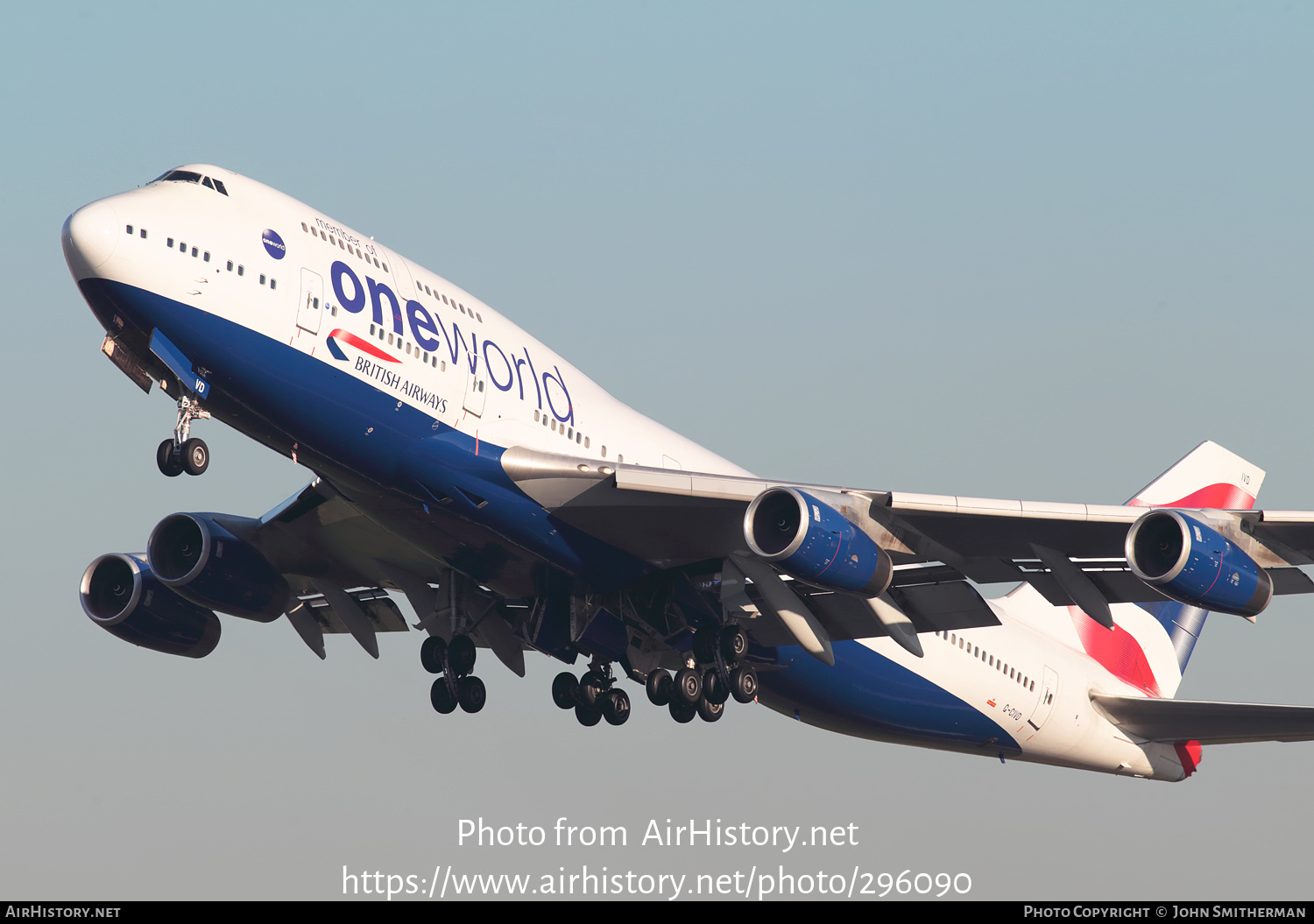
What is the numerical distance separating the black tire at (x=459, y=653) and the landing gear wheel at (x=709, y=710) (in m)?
4.69

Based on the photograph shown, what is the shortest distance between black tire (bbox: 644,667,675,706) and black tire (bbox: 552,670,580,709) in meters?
2.20

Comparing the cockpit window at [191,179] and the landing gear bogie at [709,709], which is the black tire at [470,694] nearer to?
the landing gear bogie at [709,709]

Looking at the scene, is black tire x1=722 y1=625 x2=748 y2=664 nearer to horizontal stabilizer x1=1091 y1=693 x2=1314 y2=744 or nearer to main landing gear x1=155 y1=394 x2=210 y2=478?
main landing gear x1=155 y1=394 x2=210 y2=478

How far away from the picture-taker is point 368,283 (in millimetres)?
25031

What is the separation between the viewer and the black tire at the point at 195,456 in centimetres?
2350

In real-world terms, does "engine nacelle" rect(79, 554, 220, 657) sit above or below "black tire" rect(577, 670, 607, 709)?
above

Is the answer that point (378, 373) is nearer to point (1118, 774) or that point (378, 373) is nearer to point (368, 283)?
point (368, 283)

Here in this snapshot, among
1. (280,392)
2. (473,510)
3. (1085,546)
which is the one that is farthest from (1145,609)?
(280,392)

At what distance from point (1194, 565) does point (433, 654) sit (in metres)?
14.5

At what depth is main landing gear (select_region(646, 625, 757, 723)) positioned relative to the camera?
94.7 feet

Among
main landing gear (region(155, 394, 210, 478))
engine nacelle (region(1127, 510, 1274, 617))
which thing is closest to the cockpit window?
main landing gear (region(155, 394, 210, 478))

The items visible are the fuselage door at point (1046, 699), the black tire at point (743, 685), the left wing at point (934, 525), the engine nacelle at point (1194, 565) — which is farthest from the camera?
the fuselage door at point (1046, 699)

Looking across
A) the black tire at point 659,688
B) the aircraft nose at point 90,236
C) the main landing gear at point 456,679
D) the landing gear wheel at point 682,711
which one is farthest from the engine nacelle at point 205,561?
the aircraft nose at point 90,236

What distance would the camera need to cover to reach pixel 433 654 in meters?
31.6
